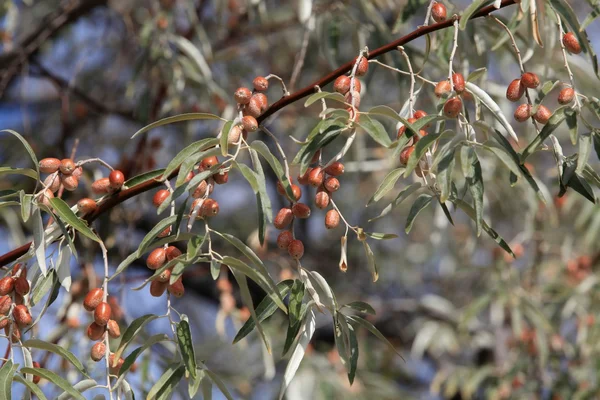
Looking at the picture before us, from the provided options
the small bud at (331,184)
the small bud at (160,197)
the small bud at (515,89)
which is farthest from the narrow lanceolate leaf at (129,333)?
the small bud at (515,89)

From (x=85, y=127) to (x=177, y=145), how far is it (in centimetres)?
32

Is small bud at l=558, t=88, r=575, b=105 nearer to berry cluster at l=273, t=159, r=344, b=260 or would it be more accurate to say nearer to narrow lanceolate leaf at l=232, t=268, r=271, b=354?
berry cluster at l=273, t=159, r=344, b=260

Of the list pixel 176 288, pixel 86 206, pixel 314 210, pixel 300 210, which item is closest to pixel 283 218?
pixel 300 210

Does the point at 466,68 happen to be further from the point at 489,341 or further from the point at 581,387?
the point at 489,341

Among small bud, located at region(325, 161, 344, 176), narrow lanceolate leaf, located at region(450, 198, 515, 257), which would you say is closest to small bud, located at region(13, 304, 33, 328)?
small bud, located at region(325, 161, 344, 176)

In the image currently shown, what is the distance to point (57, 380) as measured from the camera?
774mm

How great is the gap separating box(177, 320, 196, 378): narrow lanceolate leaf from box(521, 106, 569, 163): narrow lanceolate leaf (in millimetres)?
378

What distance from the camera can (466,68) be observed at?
1.26 m

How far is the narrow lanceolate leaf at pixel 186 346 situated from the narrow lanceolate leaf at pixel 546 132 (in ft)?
1.24

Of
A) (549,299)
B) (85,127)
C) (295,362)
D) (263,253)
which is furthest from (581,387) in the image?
(85,127)

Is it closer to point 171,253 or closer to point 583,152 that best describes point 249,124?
point 171,253

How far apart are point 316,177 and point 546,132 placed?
233 millimetres

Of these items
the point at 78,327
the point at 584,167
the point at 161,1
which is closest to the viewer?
the point at 584,167

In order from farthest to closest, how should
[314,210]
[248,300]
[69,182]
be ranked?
1. [314,210]
2. [69,182]
3. [248,300]
